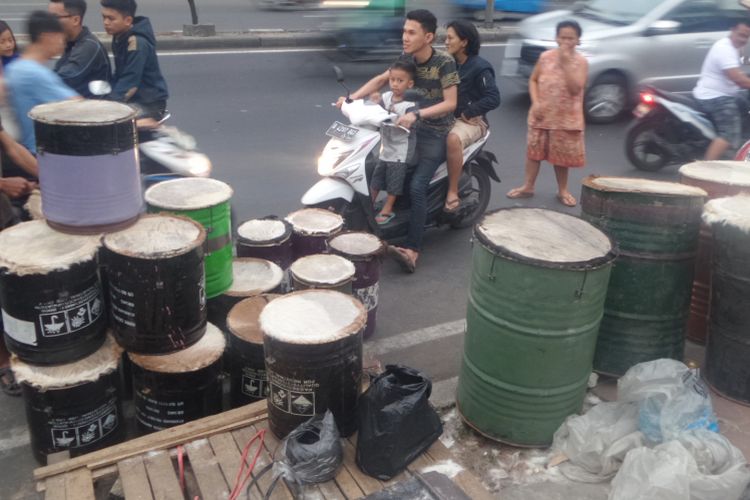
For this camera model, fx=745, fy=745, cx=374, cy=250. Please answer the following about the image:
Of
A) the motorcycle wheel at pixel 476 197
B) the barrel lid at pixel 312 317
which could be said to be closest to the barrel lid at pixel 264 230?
the barrel lid at pixel 312 317

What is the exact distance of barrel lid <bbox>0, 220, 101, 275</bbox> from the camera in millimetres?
3457

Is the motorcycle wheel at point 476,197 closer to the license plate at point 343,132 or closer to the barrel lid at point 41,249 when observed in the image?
the license plate at point 343,132

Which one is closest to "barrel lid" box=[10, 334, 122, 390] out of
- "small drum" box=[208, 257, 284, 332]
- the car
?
"small drum" box=[208, 257, 284, 332]

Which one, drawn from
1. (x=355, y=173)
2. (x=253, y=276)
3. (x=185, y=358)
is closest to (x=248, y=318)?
(x=185, y=358)

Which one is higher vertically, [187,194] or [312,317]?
[187,194]

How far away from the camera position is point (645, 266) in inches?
161

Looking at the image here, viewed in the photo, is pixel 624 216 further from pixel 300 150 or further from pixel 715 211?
pixel 300 150

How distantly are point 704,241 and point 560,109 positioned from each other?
2884 mm

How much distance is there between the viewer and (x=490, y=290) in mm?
3646

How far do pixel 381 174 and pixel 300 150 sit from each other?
3.12m

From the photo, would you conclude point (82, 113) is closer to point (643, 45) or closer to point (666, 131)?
point (666, 131)

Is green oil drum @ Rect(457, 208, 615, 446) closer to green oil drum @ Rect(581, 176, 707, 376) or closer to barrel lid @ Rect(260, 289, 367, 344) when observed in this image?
green oil drum @ Rect(581, 176, 707, 376)

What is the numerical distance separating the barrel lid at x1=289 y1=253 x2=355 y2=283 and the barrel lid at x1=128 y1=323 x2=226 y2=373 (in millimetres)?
730

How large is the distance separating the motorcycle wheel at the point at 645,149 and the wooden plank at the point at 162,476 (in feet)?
22.3
